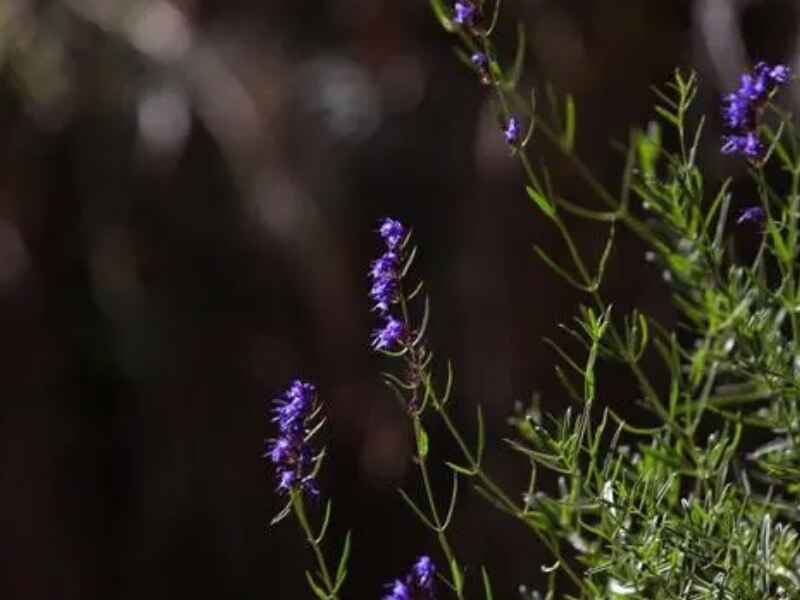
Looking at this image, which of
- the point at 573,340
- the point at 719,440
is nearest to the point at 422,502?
the point at 573,340

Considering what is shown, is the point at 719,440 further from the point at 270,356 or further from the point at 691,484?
the point at 270,356

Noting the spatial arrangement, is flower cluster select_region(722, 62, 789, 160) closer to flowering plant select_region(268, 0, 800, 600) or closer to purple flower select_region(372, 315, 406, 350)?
flowering plant select_region(268, 0, 800, 600)

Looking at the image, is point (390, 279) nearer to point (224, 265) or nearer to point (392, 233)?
point (392, 233)

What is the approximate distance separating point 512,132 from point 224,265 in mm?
2398

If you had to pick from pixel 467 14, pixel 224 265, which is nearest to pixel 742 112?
pixel 467 14

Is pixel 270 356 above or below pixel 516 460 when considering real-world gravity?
above

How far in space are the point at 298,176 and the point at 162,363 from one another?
42cm

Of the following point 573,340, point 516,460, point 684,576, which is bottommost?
point 516,460

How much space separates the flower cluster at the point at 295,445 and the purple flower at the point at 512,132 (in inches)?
5.5

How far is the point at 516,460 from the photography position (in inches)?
112

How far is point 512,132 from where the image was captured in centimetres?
81

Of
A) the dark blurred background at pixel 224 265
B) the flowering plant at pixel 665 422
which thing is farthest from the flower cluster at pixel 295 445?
the dark blurred background at pixel 224 265

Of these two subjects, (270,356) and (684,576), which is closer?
(684,576)

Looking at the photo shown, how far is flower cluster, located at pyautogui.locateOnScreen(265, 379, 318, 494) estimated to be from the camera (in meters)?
0.80
